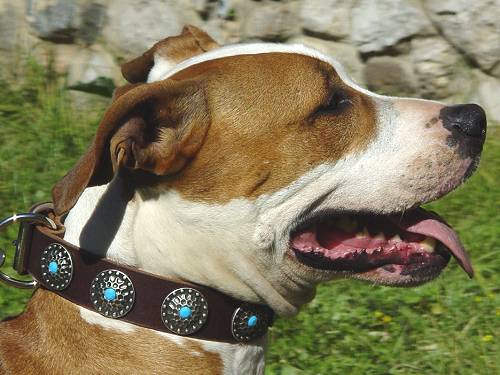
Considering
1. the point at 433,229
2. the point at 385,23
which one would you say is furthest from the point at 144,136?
the point at 385,23

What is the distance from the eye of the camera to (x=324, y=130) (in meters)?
3.19

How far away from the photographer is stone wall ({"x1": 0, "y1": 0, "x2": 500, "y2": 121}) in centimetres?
650

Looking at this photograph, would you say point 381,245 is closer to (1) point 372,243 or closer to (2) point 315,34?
(1) point 372,243

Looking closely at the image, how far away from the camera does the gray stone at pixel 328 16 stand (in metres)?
6.70

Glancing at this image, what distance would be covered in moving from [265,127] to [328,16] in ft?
12.4

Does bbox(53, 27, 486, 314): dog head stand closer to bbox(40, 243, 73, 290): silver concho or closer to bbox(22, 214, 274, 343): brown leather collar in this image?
bbox(22, 214, 274, 343): brown leather collar

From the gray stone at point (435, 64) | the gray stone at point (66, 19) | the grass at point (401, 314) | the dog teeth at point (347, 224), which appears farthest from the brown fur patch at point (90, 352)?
the gray stone at point (66, 19)

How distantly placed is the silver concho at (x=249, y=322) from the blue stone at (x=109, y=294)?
0.39 meters

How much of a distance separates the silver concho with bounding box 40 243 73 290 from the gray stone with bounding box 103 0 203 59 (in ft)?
13.7

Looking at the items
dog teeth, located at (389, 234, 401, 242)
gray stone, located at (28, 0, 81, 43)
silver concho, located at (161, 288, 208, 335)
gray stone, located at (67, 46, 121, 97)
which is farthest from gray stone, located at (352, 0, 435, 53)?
silver concho, located at (161, 288, 208, 335)

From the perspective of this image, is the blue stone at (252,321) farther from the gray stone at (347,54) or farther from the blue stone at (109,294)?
the gray stone at (347,54)

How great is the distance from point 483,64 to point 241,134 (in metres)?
3.85

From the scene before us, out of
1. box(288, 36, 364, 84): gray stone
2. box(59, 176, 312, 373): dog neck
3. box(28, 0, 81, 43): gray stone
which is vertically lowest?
box(28, 0, 81, 43): gray stone

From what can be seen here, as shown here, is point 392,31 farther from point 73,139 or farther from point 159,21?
point 73,139
